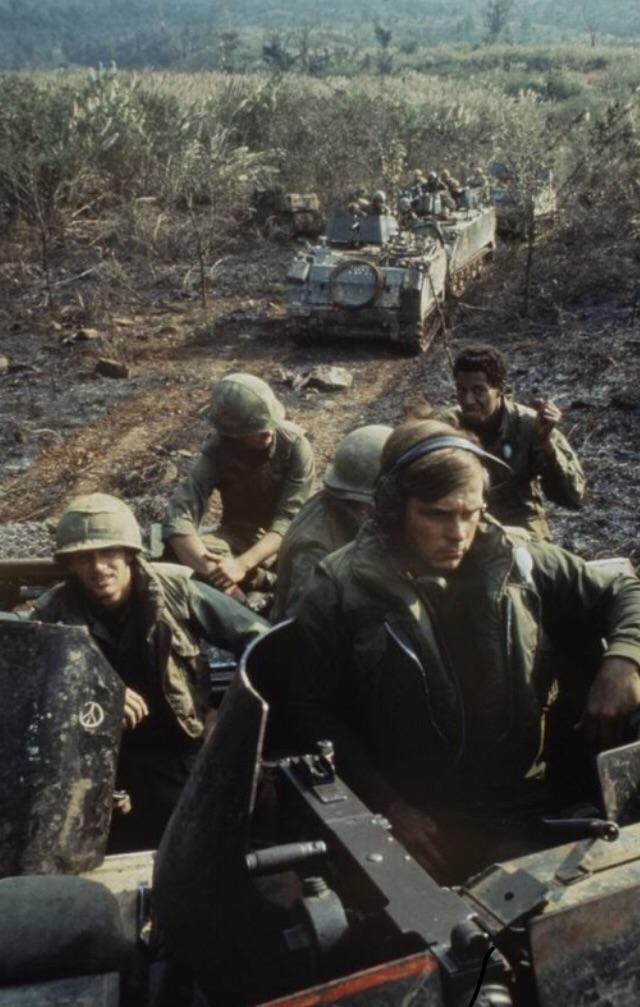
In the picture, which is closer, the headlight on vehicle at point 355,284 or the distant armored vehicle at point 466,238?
the headlight on vehicle at point 355,284

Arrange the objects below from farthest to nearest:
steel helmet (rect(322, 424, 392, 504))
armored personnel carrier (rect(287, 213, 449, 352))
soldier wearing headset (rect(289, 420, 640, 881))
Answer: armored personnel carrier (rect(287, 213, 449, 352)) < steel helmet (rect(322, 424, 392, 504)) < soldier wearing headset (rect(289, 420, 640, 881))

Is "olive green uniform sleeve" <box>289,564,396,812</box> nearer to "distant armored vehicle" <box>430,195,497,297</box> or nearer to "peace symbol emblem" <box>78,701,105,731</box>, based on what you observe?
"peace symbol emblem" <box>78,701,105,731</box>

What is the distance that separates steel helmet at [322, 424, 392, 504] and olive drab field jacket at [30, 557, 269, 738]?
69 cm

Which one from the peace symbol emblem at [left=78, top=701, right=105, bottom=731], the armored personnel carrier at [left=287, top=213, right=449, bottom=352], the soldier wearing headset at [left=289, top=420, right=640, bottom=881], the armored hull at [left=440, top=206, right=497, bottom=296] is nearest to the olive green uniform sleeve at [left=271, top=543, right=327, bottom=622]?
the soldier wearing headset at [left=289, top=420, right=640, bottom=881]

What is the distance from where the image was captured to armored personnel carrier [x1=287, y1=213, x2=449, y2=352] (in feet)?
40.7

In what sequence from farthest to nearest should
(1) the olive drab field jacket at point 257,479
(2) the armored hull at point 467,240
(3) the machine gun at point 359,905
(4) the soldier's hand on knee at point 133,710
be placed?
1. (2) the armored hull at point 467,240
2. (1) the olive drab field jacket at point 257,479
3. (4) the soldier's hand on knee at point 133,710
4. (3) the machine gun at point 359,905

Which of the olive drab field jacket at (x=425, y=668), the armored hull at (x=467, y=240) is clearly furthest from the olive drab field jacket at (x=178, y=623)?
the armored hull at (x=467, y=240)

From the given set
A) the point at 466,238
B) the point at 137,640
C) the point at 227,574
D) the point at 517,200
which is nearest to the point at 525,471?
the point at 227,574

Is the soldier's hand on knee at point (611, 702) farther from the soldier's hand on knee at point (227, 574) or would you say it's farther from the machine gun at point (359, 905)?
the soldier's hand on knee at point (227, 574)

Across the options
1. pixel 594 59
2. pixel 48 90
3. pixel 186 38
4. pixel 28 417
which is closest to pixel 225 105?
pixel 48 90

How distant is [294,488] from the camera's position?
19.2 feet

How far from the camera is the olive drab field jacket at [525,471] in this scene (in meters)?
5.52

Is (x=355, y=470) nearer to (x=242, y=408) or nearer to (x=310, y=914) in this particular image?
(x=242, y=408)

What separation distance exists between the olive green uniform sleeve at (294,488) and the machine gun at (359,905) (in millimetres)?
3493
